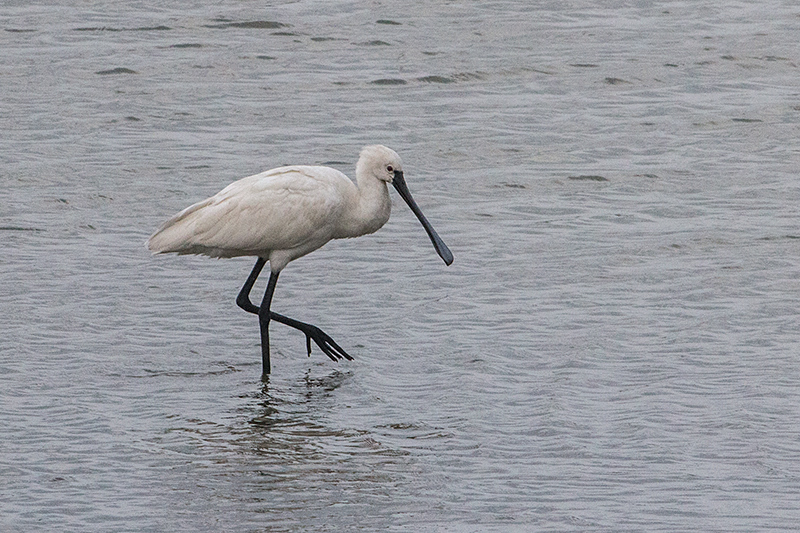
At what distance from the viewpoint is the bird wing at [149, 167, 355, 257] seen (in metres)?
9.52

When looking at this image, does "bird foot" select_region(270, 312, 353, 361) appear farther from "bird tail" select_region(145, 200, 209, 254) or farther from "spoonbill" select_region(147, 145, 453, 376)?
"bird tail" select_region(145, 200, 209, 254)

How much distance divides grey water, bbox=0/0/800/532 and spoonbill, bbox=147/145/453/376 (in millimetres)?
474

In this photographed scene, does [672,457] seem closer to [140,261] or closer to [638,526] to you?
[638,526]

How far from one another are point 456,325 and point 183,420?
2.18 metres

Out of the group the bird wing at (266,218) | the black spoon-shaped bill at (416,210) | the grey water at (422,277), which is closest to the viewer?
the grey water at (422,277)

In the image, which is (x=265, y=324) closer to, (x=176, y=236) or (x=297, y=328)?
(x=297, y=328)

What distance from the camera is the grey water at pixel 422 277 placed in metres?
7.10

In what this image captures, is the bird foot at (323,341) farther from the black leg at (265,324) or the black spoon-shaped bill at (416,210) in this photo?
the black spoon-shaped bill at (416,210)

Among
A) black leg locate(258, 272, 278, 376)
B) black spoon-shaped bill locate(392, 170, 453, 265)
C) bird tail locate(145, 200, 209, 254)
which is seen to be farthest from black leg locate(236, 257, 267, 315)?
black spoon-shaped bill locate(392, 170, 453, 265)

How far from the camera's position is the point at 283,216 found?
952 cm

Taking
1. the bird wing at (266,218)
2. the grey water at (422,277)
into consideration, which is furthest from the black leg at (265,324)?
the bird wing at (266,218)

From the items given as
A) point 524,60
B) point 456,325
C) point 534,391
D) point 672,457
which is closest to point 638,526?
point 672,457

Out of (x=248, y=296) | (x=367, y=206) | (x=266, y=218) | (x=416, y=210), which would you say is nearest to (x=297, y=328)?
(x=248, y=296)

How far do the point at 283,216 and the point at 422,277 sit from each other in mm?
1528
